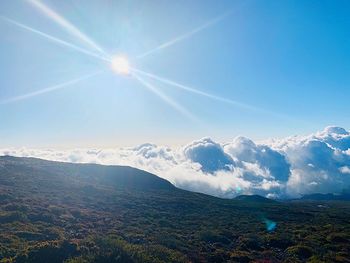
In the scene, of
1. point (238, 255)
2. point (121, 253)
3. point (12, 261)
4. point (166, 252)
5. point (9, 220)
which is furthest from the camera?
point (9, 220)

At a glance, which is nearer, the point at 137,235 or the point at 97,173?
the point at 137,235

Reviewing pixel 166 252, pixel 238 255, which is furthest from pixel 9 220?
pixel 238 255

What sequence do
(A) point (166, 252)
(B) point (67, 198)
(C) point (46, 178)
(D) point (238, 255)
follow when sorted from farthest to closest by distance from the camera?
(C) point (46, 178)
(B) point (67, 198)
(D) point (238, 255)
(A) point (166, 252)

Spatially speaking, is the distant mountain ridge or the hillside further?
the distant mountain ridge

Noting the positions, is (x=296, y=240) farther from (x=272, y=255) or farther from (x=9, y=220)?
(x=9, y=220)

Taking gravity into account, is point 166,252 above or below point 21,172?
below

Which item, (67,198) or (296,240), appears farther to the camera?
(67,198)

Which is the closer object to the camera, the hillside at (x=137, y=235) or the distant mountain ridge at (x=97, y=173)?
the hillside at (x=137, y=235)

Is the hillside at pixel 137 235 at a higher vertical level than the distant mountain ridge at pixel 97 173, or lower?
lower

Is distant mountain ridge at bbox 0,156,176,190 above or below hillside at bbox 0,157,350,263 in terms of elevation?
above

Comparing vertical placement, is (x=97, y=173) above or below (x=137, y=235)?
above

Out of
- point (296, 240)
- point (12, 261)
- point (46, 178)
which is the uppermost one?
point (46, 178)
